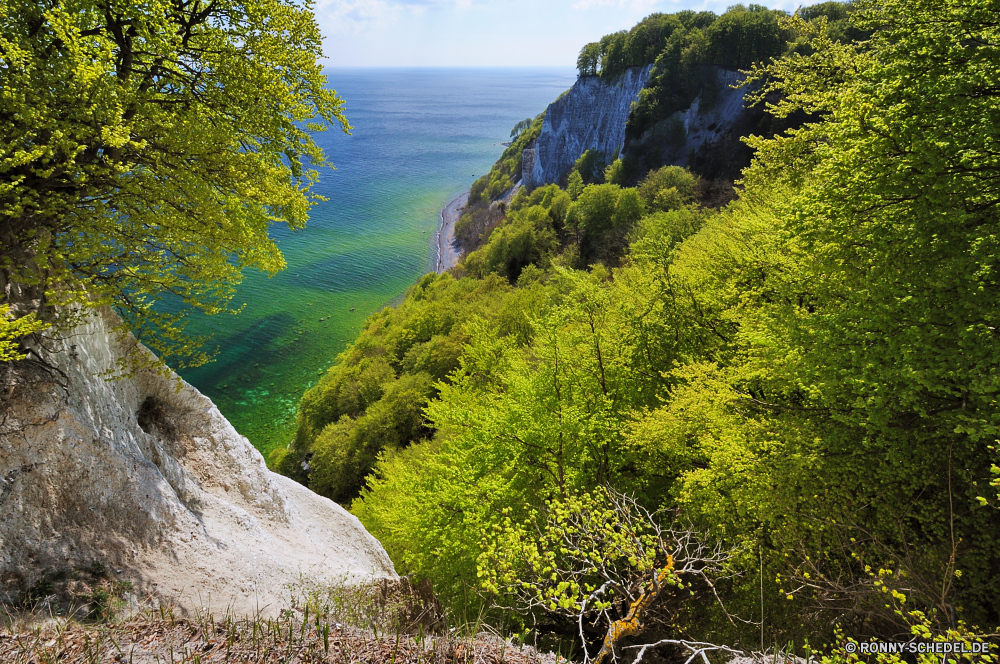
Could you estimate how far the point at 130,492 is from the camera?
8.30 m

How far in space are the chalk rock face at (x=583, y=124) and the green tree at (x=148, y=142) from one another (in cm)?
7689

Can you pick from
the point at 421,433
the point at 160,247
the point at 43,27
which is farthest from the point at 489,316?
the point at 43,27

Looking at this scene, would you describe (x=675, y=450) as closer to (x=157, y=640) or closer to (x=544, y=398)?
(x=544, y=398)

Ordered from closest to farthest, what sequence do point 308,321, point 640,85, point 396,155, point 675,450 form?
point 675,450
point 308,321
point 640,85
point 396,155

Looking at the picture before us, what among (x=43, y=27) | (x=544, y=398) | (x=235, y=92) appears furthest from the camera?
(x=544, y=398)

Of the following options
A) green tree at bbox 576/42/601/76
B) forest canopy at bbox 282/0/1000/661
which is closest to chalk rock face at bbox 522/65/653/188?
green tree at bbox 576/42/601/76

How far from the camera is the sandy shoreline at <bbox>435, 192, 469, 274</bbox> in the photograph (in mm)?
83125

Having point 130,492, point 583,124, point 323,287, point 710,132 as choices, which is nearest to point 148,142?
point 130,492

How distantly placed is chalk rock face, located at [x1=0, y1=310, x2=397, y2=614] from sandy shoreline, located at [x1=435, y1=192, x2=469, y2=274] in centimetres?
→ 6177

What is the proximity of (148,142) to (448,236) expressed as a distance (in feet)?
290

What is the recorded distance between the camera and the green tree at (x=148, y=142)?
6207 millimetres

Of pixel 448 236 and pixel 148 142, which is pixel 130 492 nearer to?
pixel 148 142

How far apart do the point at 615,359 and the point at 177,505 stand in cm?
1211

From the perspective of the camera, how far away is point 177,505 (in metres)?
9.09
